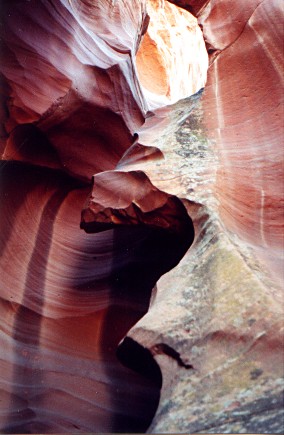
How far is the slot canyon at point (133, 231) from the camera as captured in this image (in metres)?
2.52

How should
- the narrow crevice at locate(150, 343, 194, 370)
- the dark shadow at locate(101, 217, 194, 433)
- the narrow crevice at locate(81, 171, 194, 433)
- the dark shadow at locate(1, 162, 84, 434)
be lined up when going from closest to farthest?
the narrow crevice at locate(150, 343, 194, 370), the narrow crevice at locate(81, 171, 194, 433), the dark shadow at locate(101, 217, 194, 433), the dark shadow at locate(1, 162, 84, 434)

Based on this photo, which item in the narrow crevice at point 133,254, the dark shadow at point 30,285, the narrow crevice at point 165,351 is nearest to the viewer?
the narrow crevice at point 165,351

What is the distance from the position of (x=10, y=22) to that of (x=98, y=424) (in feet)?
8.38

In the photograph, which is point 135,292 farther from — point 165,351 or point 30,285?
point 165,351

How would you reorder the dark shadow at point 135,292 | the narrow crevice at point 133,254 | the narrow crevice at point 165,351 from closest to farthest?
1. the narrow crevice at point 165,351
2. the narrow crevice at point 133,254
3. the dark shadow at point 135,292

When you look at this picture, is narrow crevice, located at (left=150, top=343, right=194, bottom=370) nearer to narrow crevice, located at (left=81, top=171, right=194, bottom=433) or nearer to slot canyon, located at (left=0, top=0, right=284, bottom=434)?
slot canyon, located at (left=0, top=0, right=284, bottom=434)

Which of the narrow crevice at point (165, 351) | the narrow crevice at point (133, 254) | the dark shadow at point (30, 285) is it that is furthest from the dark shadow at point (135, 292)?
the narrow crevice at point (165, 351)

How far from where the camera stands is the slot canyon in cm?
252

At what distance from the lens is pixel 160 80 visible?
7746 mm

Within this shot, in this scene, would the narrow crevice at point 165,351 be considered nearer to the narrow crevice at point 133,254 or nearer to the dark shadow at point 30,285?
the narrow crevice at point 133,254

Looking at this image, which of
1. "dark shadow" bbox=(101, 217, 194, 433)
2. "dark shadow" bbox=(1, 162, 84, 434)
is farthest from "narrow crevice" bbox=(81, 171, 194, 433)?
"dark shadow" bbox=(1, 162, 84, 434)

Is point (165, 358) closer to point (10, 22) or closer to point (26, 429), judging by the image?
point (26, 429)

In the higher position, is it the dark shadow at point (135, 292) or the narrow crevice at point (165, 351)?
the narrow crevice at point (165, 351)

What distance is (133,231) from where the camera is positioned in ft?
14.9
